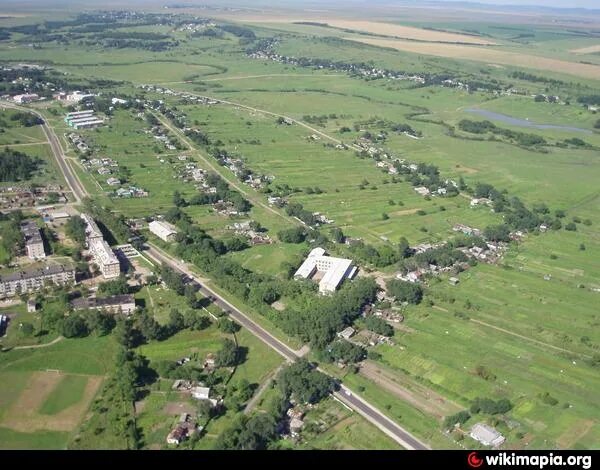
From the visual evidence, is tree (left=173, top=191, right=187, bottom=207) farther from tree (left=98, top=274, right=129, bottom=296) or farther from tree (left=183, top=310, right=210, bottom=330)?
tree (left=183, top=310, right=210, bottom=330)

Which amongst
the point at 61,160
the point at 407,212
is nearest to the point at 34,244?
the point at 61,160

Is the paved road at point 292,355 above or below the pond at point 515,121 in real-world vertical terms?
above

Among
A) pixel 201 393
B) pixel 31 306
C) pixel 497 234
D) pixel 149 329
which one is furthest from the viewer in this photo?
pixel 497 234

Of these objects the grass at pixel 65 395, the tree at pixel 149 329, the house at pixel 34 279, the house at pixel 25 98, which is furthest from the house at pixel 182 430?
the house at pixel 25 98

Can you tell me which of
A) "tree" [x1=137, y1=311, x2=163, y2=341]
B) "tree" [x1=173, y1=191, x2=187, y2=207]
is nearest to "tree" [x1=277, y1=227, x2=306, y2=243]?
"tree" [x1=173, y1=191, x2=187, y2=207]

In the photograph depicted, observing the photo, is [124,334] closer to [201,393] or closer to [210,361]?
[210,361]

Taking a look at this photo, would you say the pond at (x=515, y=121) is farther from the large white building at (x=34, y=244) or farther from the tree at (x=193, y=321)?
the large white building at (x=34, y=244)
